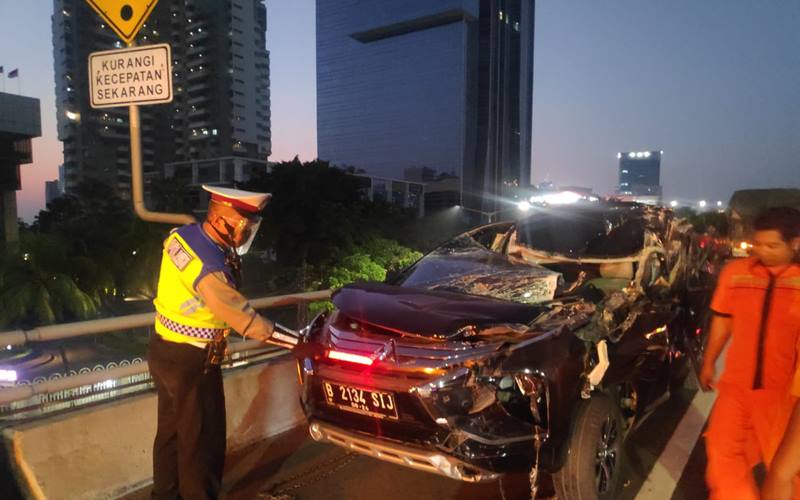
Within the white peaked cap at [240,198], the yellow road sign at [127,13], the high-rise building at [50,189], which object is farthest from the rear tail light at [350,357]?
the high-rise building at [50,189]

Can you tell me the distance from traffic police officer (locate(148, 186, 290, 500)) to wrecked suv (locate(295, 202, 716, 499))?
0.53 m

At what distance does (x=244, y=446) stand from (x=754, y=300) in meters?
3.60

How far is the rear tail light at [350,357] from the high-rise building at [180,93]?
9238 cm

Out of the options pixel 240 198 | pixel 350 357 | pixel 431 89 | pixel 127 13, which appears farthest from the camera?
pixel 431 89

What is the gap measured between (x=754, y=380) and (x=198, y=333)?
2.74 metres

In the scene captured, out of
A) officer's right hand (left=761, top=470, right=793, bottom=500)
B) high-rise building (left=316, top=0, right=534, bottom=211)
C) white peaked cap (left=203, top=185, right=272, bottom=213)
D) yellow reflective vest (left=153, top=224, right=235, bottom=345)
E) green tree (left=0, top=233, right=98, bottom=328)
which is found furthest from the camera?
high-rise building (left=316, top=0, right=534, bottom=211)

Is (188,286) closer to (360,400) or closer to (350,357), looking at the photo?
(350,357)

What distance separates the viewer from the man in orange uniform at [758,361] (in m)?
2.87

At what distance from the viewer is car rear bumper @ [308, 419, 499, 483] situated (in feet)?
9.99

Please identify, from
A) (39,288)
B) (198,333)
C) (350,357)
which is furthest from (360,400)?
(39,288)

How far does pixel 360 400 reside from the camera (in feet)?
11.0

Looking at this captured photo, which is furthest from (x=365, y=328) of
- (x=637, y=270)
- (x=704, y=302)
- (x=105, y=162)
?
(x=105, y=162)

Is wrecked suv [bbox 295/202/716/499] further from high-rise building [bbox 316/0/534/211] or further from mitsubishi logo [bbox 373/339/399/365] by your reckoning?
high-rise building [bbox 316/0/534/211]

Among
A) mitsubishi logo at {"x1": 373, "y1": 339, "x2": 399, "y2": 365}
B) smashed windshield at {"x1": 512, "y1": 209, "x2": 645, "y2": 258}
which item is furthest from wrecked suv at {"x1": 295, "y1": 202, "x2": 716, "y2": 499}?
smashed windshield at {"x1": 512, "y1": 209, "x2": 645, "y2": 258}
